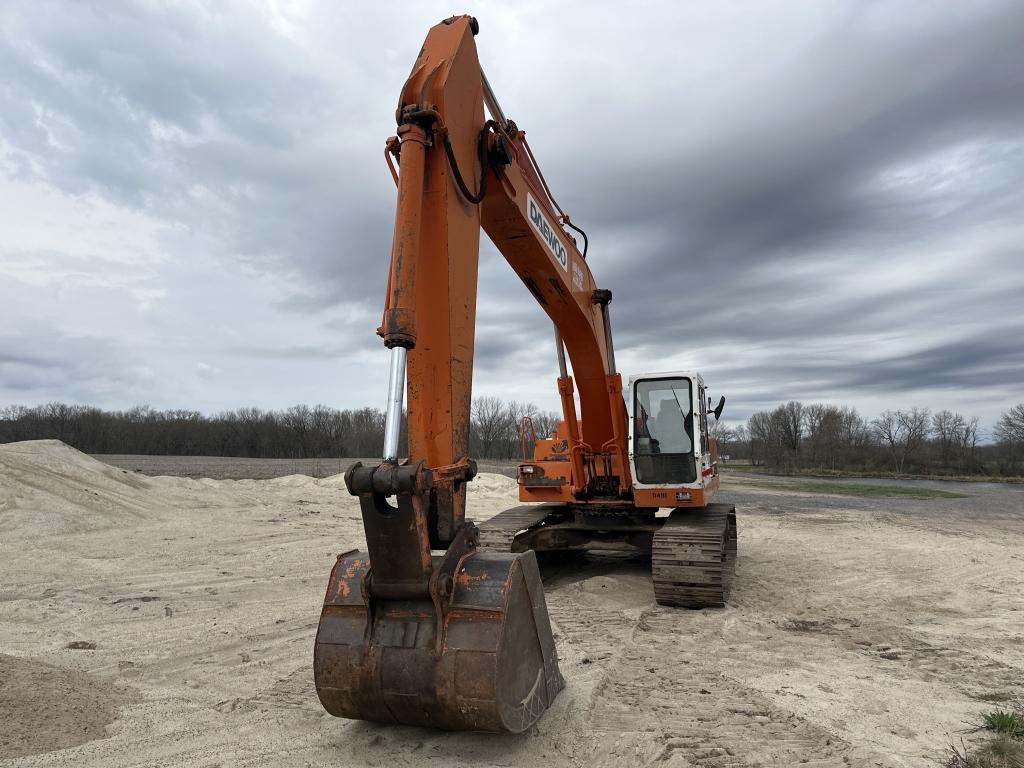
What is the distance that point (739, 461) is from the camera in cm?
8188

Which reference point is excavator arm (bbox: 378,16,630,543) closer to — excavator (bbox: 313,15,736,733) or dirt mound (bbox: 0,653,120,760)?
excavator (bbox: 313,15,736,733)

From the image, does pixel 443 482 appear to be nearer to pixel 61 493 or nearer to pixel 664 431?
pixel 664 431

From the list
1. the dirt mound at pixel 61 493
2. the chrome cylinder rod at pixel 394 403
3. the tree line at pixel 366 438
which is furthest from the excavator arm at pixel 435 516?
the tree line at pixel 366 438

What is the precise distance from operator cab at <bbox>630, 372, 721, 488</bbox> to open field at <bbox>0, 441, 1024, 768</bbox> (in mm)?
1429

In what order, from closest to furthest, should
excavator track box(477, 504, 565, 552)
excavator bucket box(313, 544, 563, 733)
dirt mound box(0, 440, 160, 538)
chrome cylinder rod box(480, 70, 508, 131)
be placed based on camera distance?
excavator bucket box(313, 544, 563, 733) < chrome cylinder rod box(480, 70, 508, 131) < excavator track box(477, 504, 565, 552) < dirt mound box(0, 440, 160, 538)

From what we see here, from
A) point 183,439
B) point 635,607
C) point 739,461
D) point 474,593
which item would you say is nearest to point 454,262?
point 474,593

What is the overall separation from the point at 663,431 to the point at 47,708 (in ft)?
20.8

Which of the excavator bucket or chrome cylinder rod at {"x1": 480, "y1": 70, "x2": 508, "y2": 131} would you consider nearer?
the excavator bucket

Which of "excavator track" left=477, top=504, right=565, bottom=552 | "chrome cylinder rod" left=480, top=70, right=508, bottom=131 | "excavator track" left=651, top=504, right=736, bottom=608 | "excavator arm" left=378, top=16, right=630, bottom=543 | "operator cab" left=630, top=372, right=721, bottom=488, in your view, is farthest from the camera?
"operator cab" left=630, top=372, right=721, bottom=488

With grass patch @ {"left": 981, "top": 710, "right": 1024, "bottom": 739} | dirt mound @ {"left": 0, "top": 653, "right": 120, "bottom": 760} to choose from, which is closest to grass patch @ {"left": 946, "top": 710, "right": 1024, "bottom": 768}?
grass patch @ {"left": 981, "top": 710, "right": 1024, "bottom": 739}

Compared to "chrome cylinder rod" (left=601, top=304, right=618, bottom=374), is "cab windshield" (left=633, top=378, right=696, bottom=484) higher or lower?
lower

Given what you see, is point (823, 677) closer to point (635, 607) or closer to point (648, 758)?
point (648, 758)

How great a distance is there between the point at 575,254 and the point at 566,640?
3.98 meters

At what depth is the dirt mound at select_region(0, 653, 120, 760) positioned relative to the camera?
3404mm
